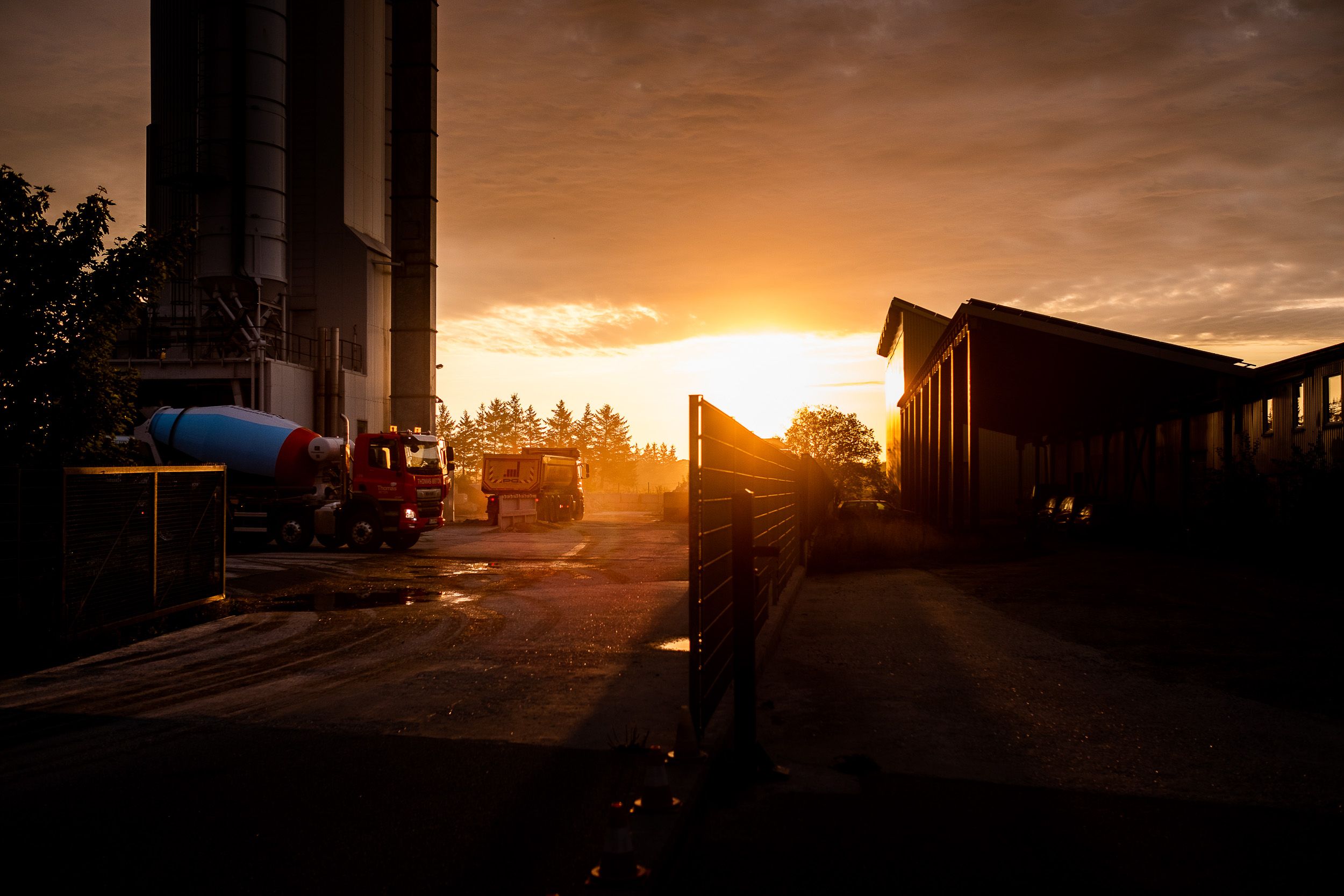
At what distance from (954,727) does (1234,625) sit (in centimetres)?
662

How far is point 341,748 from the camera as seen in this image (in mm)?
6211

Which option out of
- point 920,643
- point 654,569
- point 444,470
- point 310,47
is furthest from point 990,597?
point 310,47

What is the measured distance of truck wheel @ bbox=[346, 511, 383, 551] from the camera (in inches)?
953

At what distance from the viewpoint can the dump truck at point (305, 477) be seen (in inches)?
957

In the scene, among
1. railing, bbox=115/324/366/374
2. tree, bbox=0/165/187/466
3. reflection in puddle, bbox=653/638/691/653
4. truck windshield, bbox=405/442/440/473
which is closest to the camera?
reflection in puddle, bbox=653/638/691/653

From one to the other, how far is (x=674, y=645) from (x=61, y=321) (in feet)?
29.0

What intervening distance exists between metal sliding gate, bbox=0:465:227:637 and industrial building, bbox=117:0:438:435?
23453 mm

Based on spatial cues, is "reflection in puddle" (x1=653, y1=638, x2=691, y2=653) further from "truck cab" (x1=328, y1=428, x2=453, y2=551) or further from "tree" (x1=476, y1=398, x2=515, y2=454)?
"tree" (x1=476, y1=398, x2=515, y2=454)

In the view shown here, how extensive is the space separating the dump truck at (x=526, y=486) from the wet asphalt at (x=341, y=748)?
82.0ft

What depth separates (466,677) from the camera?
863 centimetres

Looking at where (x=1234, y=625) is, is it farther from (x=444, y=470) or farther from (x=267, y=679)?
(x=444, y=470)

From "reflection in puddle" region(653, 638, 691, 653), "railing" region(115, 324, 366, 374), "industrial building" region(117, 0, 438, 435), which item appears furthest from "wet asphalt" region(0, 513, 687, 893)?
"industrial building" region(117, 0, 438, 435)

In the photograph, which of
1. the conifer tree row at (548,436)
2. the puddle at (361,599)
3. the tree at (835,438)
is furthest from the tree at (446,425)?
the puddle at (361,599)

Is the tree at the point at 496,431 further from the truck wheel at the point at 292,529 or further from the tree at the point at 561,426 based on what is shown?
the truck wheel at the point at 292,529
